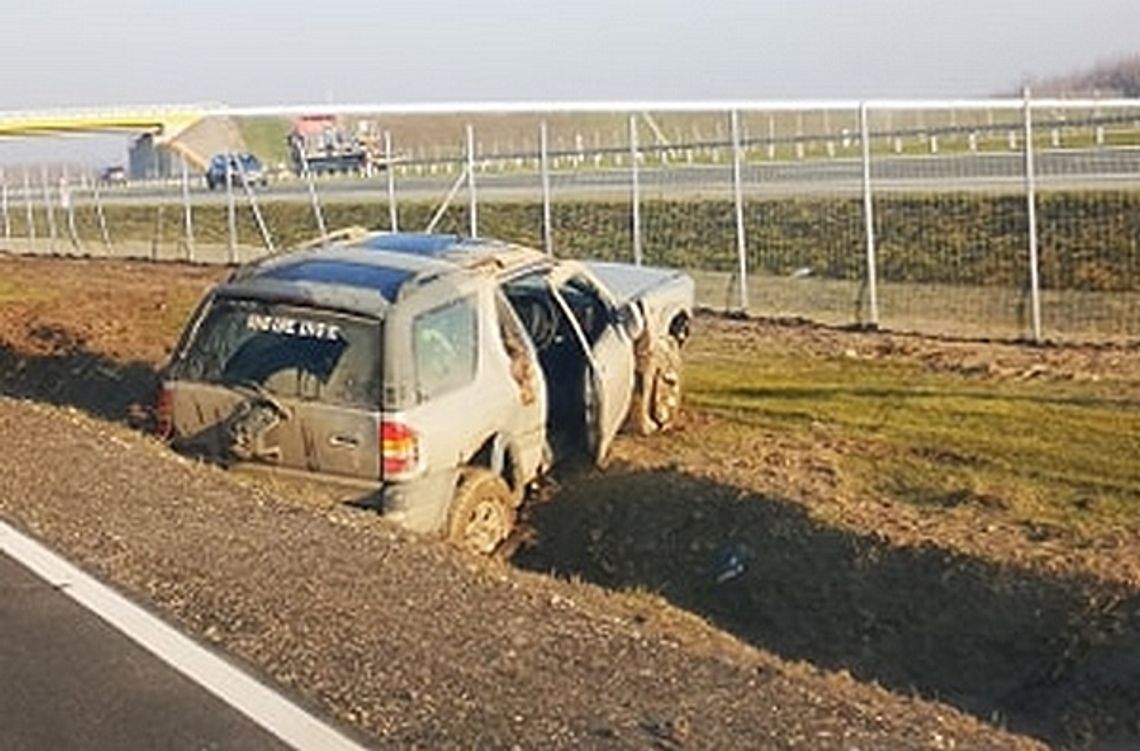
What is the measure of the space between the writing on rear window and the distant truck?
25152mm

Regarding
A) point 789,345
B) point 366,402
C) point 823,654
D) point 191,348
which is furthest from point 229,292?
point 789,345

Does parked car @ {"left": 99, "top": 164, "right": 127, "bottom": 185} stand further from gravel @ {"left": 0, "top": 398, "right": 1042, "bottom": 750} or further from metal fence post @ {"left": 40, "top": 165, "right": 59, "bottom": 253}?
gravel @ {"left": 0, "top": 398, "right": 1042, "bottom": 750}

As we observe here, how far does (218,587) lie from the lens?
756cm

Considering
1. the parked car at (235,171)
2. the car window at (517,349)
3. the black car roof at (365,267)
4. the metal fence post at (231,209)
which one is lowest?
the car window at (517,349)

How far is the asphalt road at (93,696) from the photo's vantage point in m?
5.66

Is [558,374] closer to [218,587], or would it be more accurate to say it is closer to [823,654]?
[823,654]

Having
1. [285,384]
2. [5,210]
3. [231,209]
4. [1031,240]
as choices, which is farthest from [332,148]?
[285,384]

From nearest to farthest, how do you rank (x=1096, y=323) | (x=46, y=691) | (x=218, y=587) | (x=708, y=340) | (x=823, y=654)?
(x=46, y=691), (x=218, y=587), (x=823, y=654), (x=1096, y=323), (x=708, y=340)

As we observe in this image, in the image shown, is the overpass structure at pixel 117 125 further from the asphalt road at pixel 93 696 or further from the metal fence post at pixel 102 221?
the asphalt road at pixel 93 696

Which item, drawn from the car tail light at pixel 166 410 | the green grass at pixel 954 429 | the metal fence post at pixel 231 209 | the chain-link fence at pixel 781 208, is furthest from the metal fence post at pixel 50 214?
the car tail light at pixel 166 410

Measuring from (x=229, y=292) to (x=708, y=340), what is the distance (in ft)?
30.8

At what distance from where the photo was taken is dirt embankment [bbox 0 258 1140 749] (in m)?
5.88

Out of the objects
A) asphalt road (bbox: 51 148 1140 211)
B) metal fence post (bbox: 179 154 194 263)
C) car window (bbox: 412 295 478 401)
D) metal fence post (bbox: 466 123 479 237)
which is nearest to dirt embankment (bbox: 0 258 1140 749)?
car window (bbox: 412 295 478 401)

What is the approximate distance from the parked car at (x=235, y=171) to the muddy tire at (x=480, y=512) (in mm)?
19664
